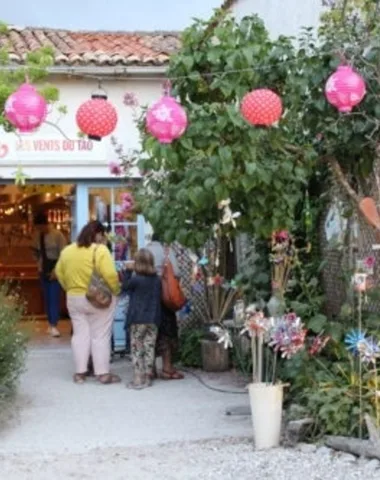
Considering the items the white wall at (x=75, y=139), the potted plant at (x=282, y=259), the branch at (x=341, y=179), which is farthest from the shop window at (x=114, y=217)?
the branch at (x=341, y=179)

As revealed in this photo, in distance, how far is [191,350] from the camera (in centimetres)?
1023

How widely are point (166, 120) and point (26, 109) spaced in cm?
93

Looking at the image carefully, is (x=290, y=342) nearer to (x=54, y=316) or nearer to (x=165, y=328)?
(x=165, y=328)

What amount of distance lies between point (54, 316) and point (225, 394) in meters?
5.05

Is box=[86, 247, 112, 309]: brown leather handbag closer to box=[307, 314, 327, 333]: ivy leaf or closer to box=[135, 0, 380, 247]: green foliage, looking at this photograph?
box=[135, 0, 380, 247]: green foliage

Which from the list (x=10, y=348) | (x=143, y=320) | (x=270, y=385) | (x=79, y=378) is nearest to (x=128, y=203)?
(x=143, y=320)

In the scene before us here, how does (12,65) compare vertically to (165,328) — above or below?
above

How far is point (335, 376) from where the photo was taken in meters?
6.77

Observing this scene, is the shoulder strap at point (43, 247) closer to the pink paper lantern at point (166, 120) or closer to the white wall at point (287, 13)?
the white wall at point (287, 13)

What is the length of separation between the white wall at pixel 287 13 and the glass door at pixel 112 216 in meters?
2.93

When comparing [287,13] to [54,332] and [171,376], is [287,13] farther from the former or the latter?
[54,332]

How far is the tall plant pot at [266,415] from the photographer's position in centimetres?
648

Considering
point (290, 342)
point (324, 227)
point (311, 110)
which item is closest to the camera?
point (290, 342)

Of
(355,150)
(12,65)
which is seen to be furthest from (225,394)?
(12,65)
